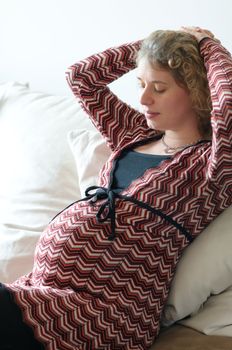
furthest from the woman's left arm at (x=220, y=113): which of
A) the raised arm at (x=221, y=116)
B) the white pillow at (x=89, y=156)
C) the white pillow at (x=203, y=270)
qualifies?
the white pillow at (x=89, y=156)

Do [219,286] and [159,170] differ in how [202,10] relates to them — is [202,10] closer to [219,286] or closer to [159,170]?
[159,170]

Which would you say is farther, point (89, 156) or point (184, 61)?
point (89, 156)

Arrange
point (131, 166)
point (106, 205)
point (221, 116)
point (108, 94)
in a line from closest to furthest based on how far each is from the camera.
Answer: point (221, 116) → point (106, 205) → point (131, 166) → point (108, 94)

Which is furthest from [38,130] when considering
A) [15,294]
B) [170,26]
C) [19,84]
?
[15,294]

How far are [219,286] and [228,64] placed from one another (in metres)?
0.50

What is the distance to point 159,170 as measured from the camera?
1.57 m

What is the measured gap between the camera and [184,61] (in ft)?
5.09

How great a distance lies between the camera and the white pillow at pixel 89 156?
6.09 ft

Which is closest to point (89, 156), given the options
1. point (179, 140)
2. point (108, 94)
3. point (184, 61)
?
point (108, 94)

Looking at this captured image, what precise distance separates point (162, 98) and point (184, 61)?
3.9 inches

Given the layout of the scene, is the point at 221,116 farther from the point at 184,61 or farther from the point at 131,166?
the point at 131,166

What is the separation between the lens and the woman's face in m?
1.56

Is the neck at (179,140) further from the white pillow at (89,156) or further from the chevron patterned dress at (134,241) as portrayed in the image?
the white pillow at (89,156)

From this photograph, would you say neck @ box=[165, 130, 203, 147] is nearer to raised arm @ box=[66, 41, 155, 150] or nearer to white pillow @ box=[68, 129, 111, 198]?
raised arm @ box=[66, 41, 155, 150]
